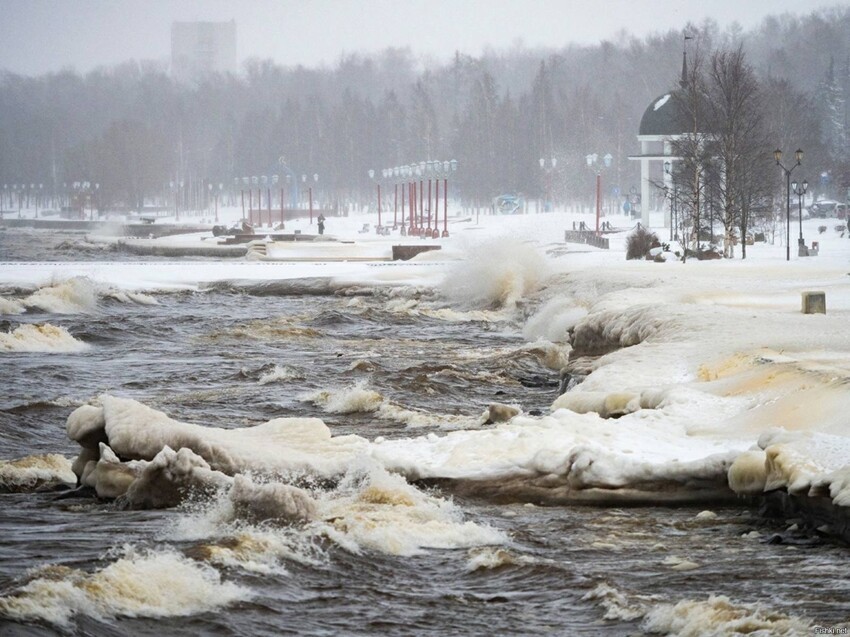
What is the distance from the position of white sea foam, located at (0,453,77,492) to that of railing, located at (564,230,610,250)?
42.6 meters

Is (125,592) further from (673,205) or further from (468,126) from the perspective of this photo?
(468,126)

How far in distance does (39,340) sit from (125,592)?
15830 millimetres

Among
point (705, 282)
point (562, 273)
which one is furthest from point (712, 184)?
point (705, 282)

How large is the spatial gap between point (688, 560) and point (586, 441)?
2.48m

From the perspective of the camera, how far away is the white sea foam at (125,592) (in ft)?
25.8

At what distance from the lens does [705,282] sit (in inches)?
1074

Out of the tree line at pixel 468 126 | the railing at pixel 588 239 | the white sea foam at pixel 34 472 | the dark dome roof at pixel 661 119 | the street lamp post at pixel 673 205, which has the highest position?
the tree line at pixel 468 126

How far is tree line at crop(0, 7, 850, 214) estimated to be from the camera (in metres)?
112

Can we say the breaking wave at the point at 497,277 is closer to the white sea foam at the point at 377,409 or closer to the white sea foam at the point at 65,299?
the white sea foam at the point at 65,299

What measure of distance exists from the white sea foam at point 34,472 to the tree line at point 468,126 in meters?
41.1

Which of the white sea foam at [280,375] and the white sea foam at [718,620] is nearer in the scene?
the white sea foam at [718,620]

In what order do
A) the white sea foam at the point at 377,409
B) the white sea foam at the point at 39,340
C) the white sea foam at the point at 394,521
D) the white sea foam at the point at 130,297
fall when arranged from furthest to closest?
the white sea foam at the point at 130,297, the white sea foam at the point at 39,340, the white sea foam at the point at 377,409, the white sea foam at the point at 394,521

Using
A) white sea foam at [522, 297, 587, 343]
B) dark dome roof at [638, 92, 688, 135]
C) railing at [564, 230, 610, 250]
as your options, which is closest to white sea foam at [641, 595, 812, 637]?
white sea foam at [522, 297, 587, 343]

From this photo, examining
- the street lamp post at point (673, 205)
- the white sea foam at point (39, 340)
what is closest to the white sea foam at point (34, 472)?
the white sea foam at point (39, 340)
